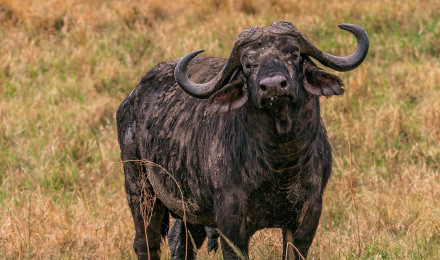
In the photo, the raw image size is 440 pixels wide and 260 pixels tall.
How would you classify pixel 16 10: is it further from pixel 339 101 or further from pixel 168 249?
pixel 168 249

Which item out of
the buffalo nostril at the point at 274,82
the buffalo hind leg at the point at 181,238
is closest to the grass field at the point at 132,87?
the buffalo hind leg at the point at 181,238

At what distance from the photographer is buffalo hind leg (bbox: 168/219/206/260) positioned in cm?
680

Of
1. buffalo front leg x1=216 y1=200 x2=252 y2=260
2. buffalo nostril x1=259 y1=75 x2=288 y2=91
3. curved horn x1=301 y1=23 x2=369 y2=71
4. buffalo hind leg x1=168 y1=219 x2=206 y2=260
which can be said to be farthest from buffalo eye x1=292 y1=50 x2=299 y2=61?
buffalo hind leg x1=168 y1=219 x2=206 y2=260

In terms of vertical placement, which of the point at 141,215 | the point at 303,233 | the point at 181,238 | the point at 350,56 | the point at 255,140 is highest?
the point at 350,56

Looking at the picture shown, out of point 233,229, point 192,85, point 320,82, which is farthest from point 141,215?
point 320,82

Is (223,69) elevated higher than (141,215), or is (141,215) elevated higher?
(223,69)

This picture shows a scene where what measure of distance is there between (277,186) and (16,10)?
800cm

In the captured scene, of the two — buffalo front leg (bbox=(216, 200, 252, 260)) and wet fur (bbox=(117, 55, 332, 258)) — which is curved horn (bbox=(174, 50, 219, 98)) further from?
buffalo front leg (bbox=(216, 200, 252, 260))

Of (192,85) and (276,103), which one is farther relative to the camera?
(192,85)

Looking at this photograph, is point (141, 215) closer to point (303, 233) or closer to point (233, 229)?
point (233, 229)

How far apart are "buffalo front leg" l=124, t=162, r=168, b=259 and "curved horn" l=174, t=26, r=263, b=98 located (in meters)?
1.71

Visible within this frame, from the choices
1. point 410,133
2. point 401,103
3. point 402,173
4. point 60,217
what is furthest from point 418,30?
point 60,217

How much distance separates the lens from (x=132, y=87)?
35.2 ft

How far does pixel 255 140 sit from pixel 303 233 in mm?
685
